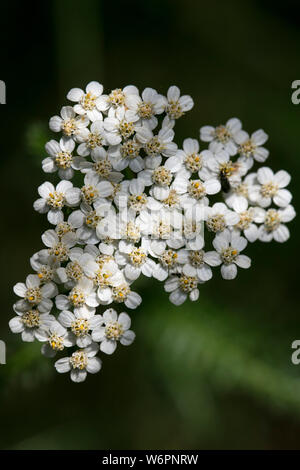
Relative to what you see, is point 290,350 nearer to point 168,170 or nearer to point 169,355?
point 169,355

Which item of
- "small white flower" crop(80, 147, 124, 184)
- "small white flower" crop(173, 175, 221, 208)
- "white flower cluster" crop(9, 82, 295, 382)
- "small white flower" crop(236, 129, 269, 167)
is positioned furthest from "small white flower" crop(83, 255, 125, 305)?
"small white flower" crop(236, 129, 269, 167)

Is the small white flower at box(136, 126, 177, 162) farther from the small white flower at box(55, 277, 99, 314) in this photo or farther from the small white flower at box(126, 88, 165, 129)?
the small white flower at box(55, 277, 99, 314)

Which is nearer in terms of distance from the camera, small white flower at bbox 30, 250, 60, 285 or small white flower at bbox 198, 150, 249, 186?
small white flower at bbox 30, 250, 60, 285

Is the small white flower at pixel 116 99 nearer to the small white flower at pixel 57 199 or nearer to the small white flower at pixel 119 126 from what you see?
the small white flower at pixel 119 126

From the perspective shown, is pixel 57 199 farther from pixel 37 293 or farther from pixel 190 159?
pixel 190 159

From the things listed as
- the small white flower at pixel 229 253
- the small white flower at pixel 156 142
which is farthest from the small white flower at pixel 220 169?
the small white flower at pixel 229 253

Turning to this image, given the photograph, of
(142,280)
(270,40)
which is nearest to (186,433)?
(142,280)
